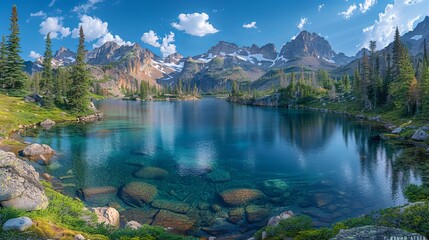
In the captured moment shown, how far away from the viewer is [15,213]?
1806cm

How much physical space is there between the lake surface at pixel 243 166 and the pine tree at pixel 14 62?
4303 cm

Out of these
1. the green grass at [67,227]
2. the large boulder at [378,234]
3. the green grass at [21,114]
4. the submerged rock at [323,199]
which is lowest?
the submerged rock at [323,199]

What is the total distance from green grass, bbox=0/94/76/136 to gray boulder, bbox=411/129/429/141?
88.9 meters

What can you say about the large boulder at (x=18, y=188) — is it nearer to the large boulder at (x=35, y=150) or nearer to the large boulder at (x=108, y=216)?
the large boulder at (x=108, y=216)

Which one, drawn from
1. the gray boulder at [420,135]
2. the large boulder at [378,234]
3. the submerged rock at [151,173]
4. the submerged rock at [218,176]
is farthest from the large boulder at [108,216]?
the gray boulder at [420,135]

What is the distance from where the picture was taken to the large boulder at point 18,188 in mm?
19594

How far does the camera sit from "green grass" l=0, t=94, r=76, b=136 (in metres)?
69.6

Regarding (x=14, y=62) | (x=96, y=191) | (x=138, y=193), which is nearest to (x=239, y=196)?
(x=138, y=193)

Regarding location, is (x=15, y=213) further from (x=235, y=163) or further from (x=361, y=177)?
(x=361, y=177)

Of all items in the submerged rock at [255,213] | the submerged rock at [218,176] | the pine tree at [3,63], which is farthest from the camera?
the pine tree at [3,63]

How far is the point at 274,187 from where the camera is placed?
37.9m

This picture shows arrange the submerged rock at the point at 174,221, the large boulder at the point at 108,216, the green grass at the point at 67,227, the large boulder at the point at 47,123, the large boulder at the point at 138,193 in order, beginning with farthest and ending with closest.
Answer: the large boulder at the point at 47,123
the large boulder at the point at 138,193
the submerged rock at the point at 174,221
the large boulder at the point at 108,216
the green grass at the point at 67,227

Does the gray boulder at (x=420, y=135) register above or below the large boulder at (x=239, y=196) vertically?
above

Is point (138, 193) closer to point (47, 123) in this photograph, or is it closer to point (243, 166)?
point (243, 166)
